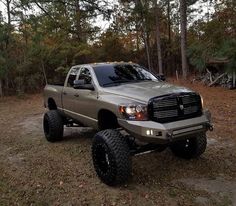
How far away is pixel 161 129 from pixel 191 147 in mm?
1709

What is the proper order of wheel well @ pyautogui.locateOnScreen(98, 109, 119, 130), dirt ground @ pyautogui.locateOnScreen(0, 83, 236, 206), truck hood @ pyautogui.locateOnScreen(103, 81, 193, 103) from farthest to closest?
1. wheel well @ pyautogui.locateOnScreen(98, 109, 119, 130)
2. truck hood @ pyautogui.locateOnScreen(103, 81, 193, 103)
3. dirt ground @ pyautogui.locateOnScreen(0, 83, 236, 206)

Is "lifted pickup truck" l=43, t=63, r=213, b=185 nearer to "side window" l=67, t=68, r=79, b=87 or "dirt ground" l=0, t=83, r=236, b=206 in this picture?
"dirt ground" l=0, t=83, r=236, b=206

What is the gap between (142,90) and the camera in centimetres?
588

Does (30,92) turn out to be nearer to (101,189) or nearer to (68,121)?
(68,121)

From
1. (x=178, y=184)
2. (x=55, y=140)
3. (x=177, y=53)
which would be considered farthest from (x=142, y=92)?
(x=177, y=53)

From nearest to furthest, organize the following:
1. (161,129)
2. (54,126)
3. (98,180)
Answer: (161,129)
(98,180)
(54,126)

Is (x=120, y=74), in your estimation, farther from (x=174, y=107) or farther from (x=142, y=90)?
(x=174, y=107)

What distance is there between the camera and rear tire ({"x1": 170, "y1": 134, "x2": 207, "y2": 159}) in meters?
6.58

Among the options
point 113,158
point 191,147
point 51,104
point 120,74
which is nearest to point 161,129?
point 113,158

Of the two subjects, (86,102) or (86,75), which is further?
(86,75)

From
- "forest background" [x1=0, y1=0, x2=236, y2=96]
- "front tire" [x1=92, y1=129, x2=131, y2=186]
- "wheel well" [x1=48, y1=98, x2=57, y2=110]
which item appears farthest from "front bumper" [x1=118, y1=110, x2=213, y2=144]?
"forest background" [x1=0, y1=0, x2=236, y2=96]

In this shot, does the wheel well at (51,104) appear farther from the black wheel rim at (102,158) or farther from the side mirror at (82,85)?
the black wheel rim at (102,158)

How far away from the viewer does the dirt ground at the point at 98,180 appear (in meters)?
Answer: 5.20

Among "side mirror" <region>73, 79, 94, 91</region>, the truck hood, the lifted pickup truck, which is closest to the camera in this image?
the lifted pickup truck
